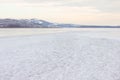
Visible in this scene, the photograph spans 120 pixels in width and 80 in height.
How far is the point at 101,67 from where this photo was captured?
10508mm

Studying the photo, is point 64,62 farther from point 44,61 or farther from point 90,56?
point 90,56

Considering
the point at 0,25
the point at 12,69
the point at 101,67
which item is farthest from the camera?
the point at 0,25

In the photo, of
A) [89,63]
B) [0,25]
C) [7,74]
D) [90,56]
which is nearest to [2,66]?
[7,74]

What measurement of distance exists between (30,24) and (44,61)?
8184cm

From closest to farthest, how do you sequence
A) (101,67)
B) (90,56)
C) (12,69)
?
(12,69) → (101,67) → (90,56)

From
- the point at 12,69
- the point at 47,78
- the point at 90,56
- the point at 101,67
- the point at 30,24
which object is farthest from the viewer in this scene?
the point at 30,24

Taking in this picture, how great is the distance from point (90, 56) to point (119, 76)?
13.5ft

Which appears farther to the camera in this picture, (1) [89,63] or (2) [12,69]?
A: (1) [89,63]

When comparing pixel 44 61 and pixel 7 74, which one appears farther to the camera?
pixel 44 61

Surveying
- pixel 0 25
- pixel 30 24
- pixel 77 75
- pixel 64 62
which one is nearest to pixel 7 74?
pixel 77 75

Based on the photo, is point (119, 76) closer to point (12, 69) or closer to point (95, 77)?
point (95, 77)

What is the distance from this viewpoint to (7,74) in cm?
891

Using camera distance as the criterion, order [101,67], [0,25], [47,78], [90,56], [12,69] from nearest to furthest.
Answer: [47,78], [12,69], [101,67], [90,56], [0,25]

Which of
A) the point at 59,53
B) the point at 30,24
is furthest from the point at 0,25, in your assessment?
the point at 59,53
